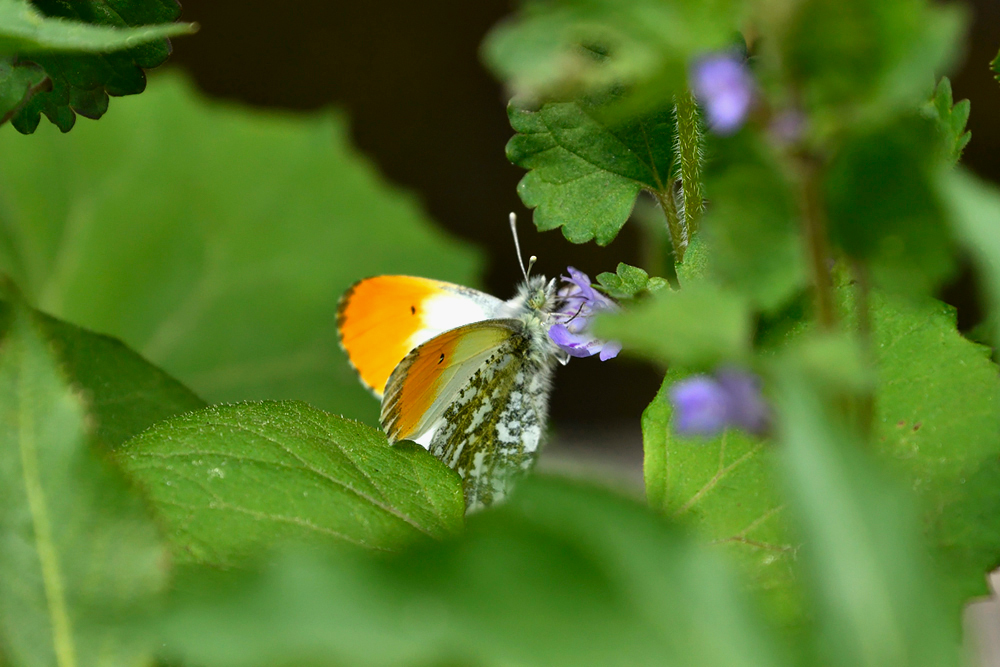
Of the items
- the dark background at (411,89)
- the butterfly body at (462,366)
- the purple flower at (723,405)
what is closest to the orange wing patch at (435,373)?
the butterfly body at (462,366)

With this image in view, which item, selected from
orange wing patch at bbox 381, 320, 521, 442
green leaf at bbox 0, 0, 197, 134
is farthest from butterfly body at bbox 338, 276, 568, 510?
green leaf at bbox 0, 0, 197, 134

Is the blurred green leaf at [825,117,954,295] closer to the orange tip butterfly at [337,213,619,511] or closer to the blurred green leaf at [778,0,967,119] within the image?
the blurred green leaf at [778,0,967,119]

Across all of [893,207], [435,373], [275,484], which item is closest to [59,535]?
[275,484]

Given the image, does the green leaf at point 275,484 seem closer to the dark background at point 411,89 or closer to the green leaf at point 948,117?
the green leaf at point 948,117

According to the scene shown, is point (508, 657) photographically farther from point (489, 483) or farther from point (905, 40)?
point (489, 483)

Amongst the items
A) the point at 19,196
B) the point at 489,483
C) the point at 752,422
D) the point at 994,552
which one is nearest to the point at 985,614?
the point at 489,483

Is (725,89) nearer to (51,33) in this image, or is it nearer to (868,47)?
(868,47)

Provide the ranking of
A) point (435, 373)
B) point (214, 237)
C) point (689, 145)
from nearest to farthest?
point (689, 145), point (435, 373), point (214, 237)
